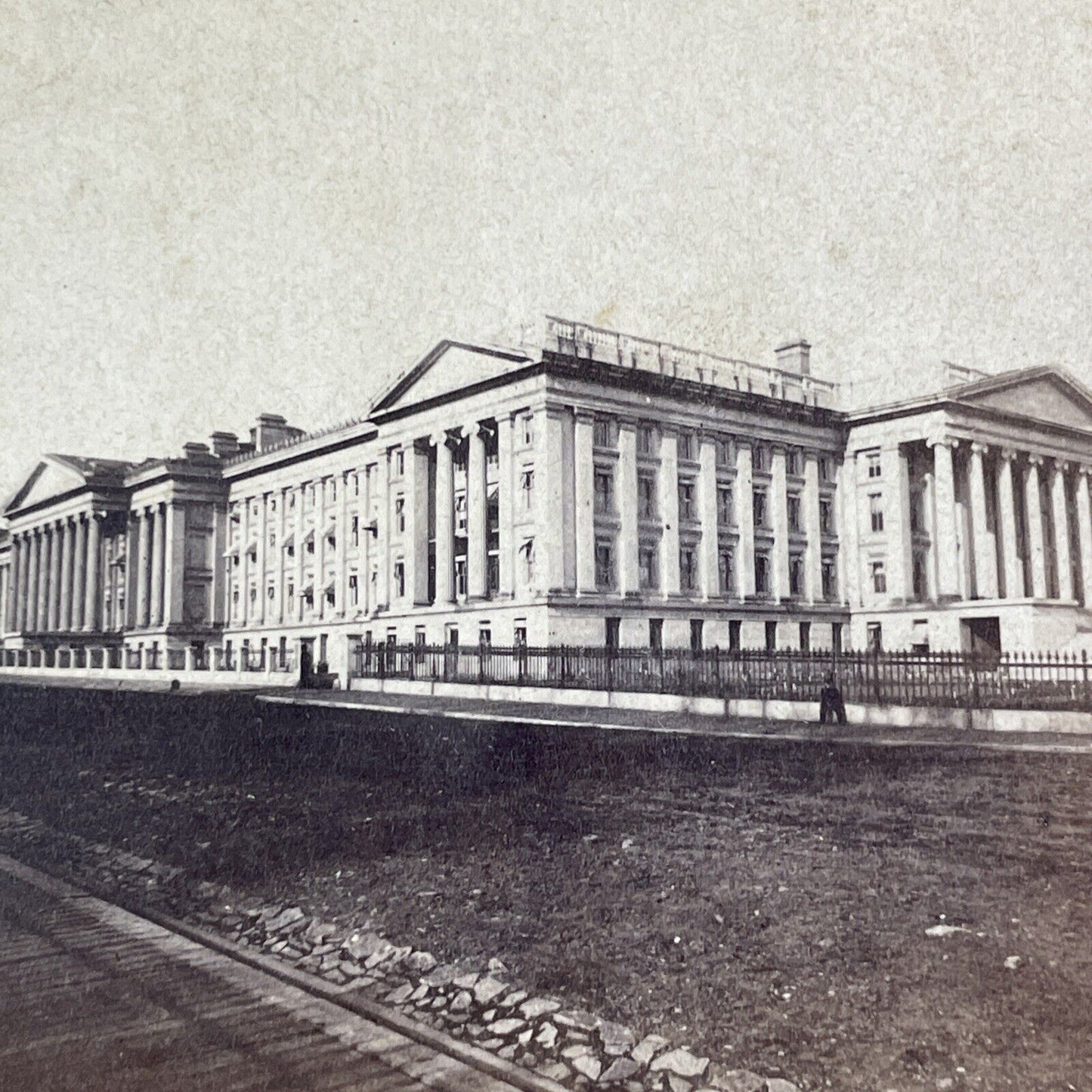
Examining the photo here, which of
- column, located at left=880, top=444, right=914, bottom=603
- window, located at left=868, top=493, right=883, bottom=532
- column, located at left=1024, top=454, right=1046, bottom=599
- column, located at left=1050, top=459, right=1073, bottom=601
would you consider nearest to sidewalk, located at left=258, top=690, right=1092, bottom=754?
column, located at left=1050, top=459, right=1073, bottom=601

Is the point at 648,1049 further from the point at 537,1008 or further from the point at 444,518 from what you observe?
the point at 444,518

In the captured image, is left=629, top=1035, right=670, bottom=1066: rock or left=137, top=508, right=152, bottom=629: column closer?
left=629, top=1035, right=670, bottom=1066: rock

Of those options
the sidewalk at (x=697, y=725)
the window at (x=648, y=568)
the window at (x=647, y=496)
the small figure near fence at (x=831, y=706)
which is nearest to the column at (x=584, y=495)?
the window at (x=648, y=568)

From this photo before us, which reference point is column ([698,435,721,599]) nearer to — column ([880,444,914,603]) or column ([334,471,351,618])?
column ([880,444,914,603])

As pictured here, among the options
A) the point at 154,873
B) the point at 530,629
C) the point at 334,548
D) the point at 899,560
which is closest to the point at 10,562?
the point at 334,548

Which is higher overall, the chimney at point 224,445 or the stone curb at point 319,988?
the chimney at point 224,445

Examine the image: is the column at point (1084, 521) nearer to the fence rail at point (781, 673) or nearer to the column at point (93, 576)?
the fence rail at point (781, 673)

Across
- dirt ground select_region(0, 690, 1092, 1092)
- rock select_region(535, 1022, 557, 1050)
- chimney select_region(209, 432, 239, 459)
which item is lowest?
rock select_region(535, 1022, 557, 1050)
